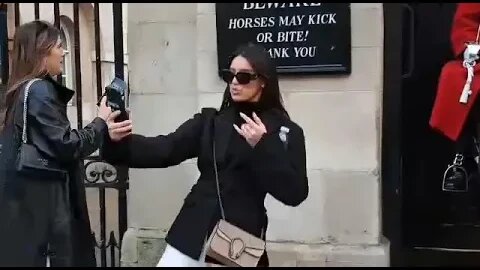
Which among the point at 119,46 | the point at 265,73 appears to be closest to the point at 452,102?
the point at 265,73

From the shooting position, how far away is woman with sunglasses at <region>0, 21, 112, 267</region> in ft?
13.4

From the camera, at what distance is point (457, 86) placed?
4.96 meters

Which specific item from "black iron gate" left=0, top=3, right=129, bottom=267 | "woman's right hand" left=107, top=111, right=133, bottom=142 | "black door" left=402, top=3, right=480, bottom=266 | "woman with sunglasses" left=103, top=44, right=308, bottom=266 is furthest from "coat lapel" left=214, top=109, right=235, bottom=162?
"black iron gate" left=0, top=3, right=129, bottom=267

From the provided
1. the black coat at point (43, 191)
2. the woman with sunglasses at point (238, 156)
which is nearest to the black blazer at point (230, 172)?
the woman with sunglasses at point (238, 156)

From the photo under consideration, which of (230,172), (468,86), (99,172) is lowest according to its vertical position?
(99,172)

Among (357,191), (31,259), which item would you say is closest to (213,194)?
(31,259)

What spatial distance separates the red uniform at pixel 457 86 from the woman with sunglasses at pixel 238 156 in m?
1.65

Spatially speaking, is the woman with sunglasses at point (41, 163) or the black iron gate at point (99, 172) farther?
Result: the black iron gate at point (99, 172)

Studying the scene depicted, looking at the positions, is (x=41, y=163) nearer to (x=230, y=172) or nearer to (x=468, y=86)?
(x=230, y=172)

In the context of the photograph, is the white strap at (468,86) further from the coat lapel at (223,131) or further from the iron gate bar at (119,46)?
the iron gate bar at (119,46)

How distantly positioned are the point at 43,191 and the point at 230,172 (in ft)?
3.69

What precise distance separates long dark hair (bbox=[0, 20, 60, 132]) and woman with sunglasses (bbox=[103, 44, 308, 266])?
782mm

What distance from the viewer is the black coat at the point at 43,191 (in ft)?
13.4

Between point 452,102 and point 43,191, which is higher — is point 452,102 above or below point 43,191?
above
